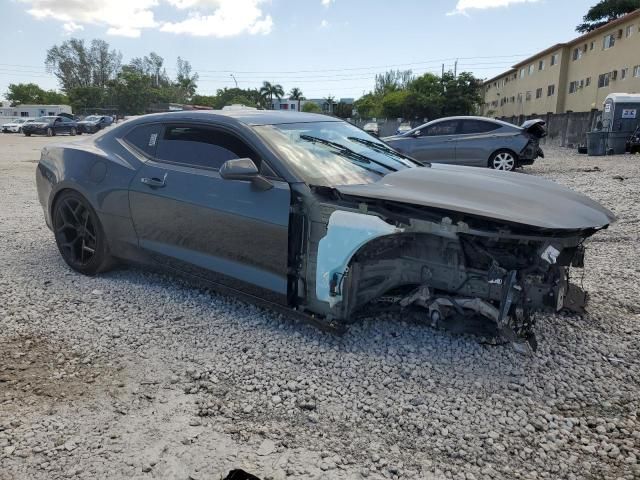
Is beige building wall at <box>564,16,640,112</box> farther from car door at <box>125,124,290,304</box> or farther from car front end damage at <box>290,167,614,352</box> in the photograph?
car door at <box>125,124,290,304</box>

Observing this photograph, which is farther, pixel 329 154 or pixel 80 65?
pixel 80 65

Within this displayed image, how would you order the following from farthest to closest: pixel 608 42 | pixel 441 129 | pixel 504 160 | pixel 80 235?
pixel 608 42, pixel 441 129, pixel 504 160, pixel 80 235

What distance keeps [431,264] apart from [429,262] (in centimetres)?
2

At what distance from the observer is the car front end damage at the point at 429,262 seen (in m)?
2.80

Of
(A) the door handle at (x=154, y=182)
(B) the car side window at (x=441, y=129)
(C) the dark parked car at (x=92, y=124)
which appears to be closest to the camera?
(A) the door handle at (x=154, y=182)

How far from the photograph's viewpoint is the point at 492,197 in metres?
2.94

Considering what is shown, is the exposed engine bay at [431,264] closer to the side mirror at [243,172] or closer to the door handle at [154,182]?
the side mirror at [243,172]

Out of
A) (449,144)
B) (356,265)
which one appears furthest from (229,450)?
(449,144)

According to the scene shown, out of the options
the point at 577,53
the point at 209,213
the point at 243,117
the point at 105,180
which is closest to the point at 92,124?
the point at 105,180

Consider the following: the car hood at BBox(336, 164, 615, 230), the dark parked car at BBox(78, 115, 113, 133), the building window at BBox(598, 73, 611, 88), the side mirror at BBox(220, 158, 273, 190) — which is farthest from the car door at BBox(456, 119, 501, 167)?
the dark parked car at BBox(78, 115, 113, 133)

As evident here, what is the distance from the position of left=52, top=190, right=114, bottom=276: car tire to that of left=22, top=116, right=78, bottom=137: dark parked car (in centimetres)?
3460

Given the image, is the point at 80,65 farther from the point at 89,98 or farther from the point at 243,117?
the point at 243,117

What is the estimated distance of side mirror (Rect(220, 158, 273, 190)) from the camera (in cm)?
313

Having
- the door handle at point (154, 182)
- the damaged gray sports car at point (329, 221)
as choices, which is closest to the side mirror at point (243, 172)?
the damaged gray sports car at point (329, 221)
